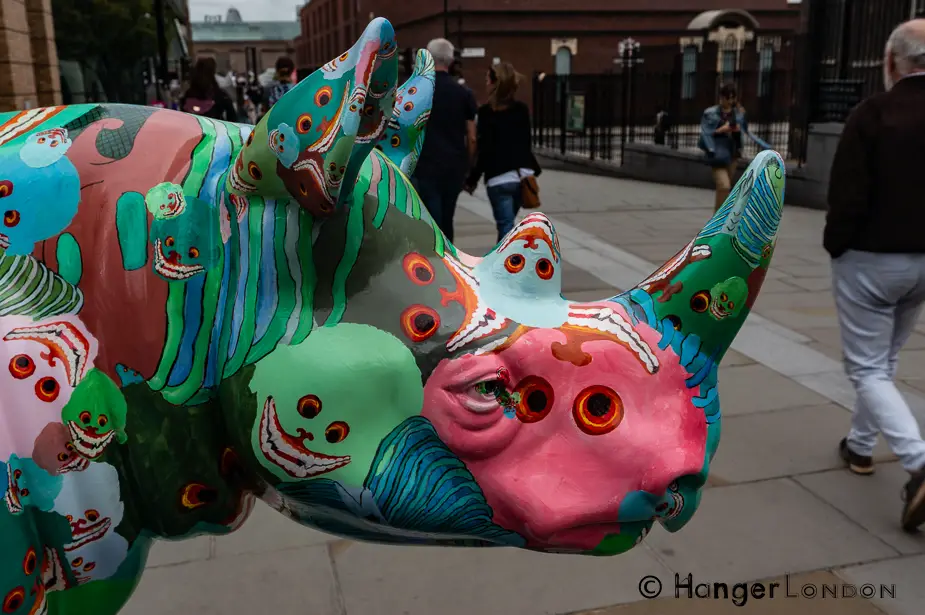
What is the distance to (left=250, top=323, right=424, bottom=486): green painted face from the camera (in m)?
1.03

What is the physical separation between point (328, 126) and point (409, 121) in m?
0.52

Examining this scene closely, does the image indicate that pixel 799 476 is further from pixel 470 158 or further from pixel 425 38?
pixel 425 38

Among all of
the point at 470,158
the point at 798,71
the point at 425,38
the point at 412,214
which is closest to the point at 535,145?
the point at 798,71

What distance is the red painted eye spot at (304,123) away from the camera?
3.14 ft

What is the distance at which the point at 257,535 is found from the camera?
11.5ft

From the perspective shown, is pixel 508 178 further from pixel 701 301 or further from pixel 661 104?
pixel 661 104

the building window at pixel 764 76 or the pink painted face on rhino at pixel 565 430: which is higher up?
the building window at pixel 764 76

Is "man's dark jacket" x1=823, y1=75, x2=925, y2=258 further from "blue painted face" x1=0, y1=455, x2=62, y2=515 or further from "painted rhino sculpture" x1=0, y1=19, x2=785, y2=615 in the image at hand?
"blue painted face" x1=0, y1=455, x2=62, y2=515

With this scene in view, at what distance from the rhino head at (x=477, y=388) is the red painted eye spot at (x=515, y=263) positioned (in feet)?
0.05

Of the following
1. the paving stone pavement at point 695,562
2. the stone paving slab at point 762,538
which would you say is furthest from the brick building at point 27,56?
the stone paving slab at point 762,538

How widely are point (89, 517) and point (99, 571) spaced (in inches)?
3.9

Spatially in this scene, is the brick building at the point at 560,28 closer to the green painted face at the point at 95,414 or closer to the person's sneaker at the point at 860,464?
the person's sneaker at the point at 860,464

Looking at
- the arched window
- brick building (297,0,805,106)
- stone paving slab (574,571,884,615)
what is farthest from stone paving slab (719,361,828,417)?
brick building (297,0,805,106)

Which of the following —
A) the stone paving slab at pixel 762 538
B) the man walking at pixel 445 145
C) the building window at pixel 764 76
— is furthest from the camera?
the building window at pixel 764 76
